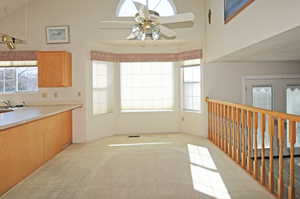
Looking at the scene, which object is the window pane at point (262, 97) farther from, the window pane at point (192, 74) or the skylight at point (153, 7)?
the skylight at point (153, 7)

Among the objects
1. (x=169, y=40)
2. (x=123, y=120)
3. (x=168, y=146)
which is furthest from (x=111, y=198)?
(x=169, y=40)

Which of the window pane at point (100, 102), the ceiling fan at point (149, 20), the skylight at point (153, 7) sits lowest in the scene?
the window pane at point (100, 102)

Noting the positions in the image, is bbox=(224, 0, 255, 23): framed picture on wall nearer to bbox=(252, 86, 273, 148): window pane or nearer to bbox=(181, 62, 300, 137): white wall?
bbox=(181, 62, 300, 137): white wall

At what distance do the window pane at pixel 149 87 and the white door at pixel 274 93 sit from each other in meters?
1.91

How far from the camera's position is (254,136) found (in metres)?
3.00

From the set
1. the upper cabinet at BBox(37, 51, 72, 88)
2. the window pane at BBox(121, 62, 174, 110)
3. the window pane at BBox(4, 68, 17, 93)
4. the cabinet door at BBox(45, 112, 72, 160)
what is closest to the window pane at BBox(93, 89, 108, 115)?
the window pane at BBox(121, 62, 174, 110)

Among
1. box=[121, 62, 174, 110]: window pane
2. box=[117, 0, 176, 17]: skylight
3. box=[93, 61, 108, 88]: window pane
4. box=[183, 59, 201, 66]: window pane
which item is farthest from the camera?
box=[121, 62, 174, 110]: window pane

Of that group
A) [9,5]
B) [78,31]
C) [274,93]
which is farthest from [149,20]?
[274,93]

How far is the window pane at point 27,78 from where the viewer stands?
5211 millimetres

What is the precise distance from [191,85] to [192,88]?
8 centimetres

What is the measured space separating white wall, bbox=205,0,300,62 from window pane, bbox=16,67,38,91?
12.9 feet

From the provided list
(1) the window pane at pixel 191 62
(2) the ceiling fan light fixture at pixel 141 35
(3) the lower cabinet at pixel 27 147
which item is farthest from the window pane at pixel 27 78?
(1) the window pane at pixel 191 62

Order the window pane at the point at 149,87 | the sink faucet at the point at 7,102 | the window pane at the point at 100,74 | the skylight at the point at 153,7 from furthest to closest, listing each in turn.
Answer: the window pane at the point at 149,87 < the window pane at the point at 100,74 < the skylight at the point at 153,7 < the sink faucet at the point at 7,102

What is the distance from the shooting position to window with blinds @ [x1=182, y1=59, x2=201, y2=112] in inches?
221
